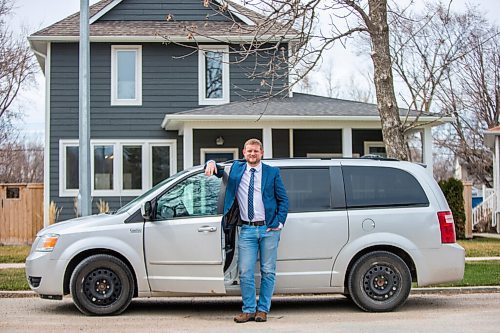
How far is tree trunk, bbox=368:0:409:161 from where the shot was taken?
14.0 metres

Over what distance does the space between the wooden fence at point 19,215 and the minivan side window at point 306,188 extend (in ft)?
47.6

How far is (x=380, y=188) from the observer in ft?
33.2

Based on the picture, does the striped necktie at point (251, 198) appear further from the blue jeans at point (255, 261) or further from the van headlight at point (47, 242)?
the van headlight at point (47, 242)

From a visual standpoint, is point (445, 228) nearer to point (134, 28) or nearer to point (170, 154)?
point (170, 154)

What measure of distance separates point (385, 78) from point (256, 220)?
572 cm

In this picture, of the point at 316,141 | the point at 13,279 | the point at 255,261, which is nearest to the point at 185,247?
the point at 255,261

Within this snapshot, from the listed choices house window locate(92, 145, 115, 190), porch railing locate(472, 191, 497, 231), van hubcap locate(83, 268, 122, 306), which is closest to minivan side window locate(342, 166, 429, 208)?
van hubcap locate(83, 268, 122, 306)

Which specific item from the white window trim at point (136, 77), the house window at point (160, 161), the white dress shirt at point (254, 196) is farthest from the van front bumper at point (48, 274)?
the white window trim at point (136, 77)

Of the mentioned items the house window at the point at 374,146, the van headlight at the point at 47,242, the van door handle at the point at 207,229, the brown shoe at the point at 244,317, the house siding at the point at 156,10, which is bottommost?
the brown shoe at the point at 244,317

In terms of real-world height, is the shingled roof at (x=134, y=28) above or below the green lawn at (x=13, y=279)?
above

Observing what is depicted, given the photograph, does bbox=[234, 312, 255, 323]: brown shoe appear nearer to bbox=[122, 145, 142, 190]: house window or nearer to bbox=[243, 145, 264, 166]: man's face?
bbox=[243, 145, 264, 166]: man's face

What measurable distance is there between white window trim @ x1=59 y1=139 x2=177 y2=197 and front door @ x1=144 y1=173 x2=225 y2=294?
1309 centimetres

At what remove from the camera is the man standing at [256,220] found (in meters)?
9.21

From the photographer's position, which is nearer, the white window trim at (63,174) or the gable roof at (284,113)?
the gable roof at (284,113)
